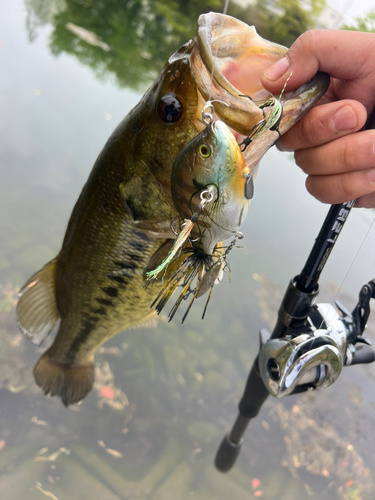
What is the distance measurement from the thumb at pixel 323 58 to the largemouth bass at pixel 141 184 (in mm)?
31

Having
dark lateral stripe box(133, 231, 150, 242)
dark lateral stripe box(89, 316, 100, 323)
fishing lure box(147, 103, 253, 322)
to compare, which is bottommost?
dark lateral stripe box(89, 316, 100, 323)

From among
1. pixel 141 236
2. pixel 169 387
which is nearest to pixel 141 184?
pixel 141 236

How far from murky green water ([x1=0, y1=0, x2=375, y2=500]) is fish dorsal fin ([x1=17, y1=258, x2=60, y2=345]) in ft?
2.62

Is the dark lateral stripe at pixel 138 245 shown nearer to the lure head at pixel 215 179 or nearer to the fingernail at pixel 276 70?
the lure head at pixel 215 179

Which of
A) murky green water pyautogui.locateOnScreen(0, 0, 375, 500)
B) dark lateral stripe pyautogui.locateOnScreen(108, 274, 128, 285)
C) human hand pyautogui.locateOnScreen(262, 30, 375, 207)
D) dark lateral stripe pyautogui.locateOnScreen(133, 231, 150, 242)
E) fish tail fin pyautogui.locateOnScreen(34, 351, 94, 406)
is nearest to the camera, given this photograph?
human hand pyautogui.locateOnScreen(262, 30, 375, 207)

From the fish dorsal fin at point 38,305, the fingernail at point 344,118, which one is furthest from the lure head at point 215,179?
the fish dorsal fin at point 38,305

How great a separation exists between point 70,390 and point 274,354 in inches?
41.6

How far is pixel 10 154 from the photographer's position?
9.68ft

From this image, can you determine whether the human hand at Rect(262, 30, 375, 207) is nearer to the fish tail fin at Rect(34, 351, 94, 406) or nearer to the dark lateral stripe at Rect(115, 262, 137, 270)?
the dark lateral stripe at Rect(115, 262, 137, 270)

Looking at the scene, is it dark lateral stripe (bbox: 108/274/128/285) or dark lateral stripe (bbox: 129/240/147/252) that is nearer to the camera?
dark lateral stripe (bbox: 129/240/147/252)

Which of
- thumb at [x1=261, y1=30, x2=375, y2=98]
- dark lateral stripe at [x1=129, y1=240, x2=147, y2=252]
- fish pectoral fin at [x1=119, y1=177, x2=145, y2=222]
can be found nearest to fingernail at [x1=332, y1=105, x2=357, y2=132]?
thumb at [x1=261, y1=30, x2=375, y2=98]

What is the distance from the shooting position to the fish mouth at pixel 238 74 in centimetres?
58

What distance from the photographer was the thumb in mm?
730

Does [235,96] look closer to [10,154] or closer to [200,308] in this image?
[200,308]
